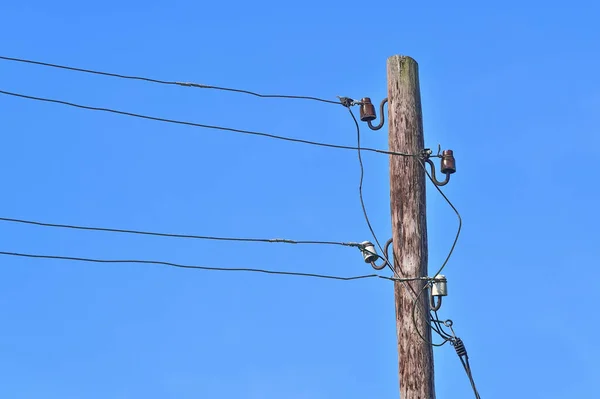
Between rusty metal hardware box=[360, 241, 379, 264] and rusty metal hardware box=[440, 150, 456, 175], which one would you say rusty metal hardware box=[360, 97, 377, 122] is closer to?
rusty metal hardware box=[440, 150, 456, 175]

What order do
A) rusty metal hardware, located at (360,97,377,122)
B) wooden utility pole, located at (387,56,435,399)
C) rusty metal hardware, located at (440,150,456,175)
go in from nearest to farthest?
wooden utility pole, located at (387,56,435,399)
rusty metal hardware, located at (440,150,456,175)
rusty metal hardware, located at (360,97,377,122)

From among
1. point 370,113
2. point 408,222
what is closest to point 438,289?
point 408,222

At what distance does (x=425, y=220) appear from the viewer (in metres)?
10.1

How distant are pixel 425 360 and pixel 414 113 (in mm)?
2439

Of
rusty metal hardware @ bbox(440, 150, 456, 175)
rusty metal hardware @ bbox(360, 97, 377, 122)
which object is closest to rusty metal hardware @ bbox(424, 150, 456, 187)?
rusty metal hardware @ bbox(440, 150, 456, 175)

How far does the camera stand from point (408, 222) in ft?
32.9

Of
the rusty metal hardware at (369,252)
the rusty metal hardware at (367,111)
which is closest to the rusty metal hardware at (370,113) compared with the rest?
the rusty metal hardware at (367,111)

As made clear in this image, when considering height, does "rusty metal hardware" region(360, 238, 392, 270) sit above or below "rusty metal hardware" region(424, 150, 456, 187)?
below

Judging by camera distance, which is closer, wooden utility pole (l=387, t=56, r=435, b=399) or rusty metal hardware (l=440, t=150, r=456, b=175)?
wooden utility pole (l=387, t=56, r=435, b=399)

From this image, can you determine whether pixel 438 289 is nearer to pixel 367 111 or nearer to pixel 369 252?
pixel 369 252

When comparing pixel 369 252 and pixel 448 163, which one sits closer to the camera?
pixel 369 252

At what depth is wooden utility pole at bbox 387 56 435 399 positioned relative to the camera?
31.4 ft

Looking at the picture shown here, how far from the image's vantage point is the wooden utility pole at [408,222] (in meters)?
9.56

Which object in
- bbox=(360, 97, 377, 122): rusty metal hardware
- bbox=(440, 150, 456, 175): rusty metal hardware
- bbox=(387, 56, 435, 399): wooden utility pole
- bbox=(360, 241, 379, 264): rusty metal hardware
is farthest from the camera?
bbox=(360, 97, 377, 122): rusty metal hardware
